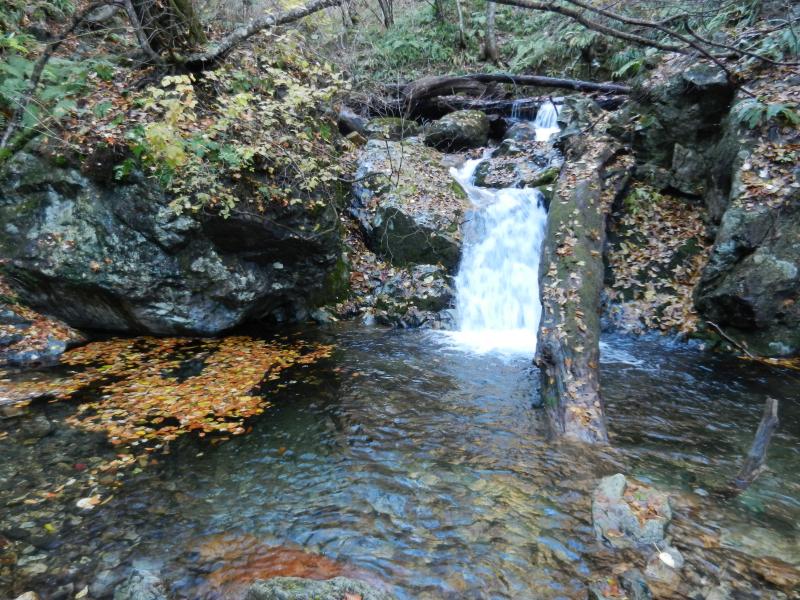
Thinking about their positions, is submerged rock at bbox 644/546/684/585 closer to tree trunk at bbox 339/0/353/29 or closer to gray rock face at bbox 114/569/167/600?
gray rock face at bbox 114/569/167/600

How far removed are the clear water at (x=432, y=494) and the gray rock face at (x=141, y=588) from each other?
0.39 ft

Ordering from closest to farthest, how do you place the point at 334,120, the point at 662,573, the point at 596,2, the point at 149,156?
the point at 662,573 < the point at 149,156 < the point at 334,120 < the point at 596,2

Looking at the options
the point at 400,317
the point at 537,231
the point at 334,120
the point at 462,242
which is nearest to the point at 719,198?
the point at 537,231

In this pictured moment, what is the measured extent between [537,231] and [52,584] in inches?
362

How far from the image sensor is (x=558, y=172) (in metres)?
10.4

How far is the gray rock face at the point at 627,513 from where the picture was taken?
131 inches

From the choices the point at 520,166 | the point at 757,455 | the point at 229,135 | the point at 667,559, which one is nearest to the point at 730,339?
the point at 757,455

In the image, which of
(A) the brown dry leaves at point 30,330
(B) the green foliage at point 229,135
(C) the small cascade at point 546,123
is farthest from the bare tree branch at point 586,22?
(C) the small cascade at point 546,123

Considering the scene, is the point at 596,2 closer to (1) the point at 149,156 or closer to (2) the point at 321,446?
(1) the point at 149,156

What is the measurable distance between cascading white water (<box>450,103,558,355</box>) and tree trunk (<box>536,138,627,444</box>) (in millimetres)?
1219

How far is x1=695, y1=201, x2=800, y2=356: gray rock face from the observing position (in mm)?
6598

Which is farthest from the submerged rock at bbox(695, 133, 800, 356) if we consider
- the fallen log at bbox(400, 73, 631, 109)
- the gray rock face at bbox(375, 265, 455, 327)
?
the fallen log at bbox(400, 73, 631, 109)

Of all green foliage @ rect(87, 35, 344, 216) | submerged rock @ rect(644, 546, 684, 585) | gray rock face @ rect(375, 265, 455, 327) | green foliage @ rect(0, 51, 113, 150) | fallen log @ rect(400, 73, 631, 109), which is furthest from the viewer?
fallen log @ rect(400, 73, 631, 109)

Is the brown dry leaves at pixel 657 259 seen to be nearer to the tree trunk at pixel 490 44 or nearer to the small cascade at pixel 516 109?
the small cascade at pixel 516 109
